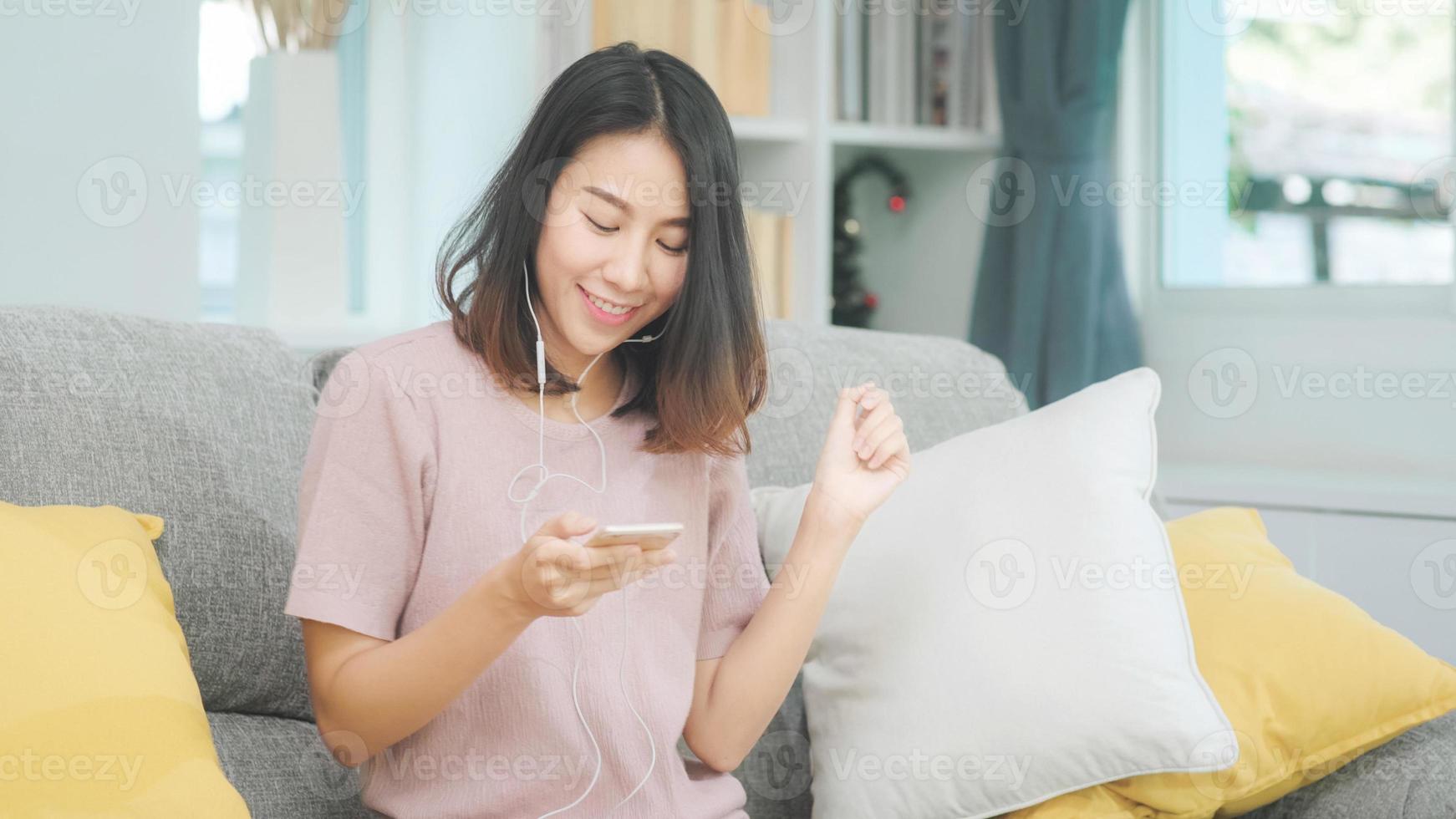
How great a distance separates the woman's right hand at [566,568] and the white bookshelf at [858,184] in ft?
5.36

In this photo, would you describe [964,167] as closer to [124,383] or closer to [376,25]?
[376,25]

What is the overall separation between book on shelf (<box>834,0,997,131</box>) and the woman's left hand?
170cm

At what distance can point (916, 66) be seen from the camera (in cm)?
292

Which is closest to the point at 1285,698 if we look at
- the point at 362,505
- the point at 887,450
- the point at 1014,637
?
the point at 1014,637

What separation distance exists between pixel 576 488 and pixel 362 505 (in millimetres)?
188

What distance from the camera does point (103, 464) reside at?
3.87ft

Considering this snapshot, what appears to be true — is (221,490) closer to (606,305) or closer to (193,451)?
(193,451)

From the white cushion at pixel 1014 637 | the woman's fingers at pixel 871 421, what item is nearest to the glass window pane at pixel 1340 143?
the white cushion at pixel 1014 637

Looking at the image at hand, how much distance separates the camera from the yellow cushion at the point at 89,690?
0.88m

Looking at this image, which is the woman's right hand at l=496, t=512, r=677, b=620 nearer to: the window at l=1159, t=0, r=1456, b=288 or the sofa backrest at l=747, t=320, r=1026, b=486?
the sofa backrest at l=747, t=320, r=1026, b=486

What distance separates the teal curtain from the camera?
8.71ft

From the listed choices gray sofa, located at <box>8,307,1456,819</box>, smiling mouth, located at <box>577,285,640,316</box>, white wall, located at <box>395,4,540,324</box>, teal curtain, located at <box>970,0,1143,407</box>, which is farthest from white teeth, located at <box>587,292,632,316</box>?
teal curtain, located at <box>970,0,1143,407</box>

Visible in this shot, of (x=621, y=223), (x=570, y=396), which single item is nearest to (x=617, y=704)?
(x=570, y=396)

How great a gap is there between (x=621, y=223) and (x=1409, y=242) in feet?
5.98
